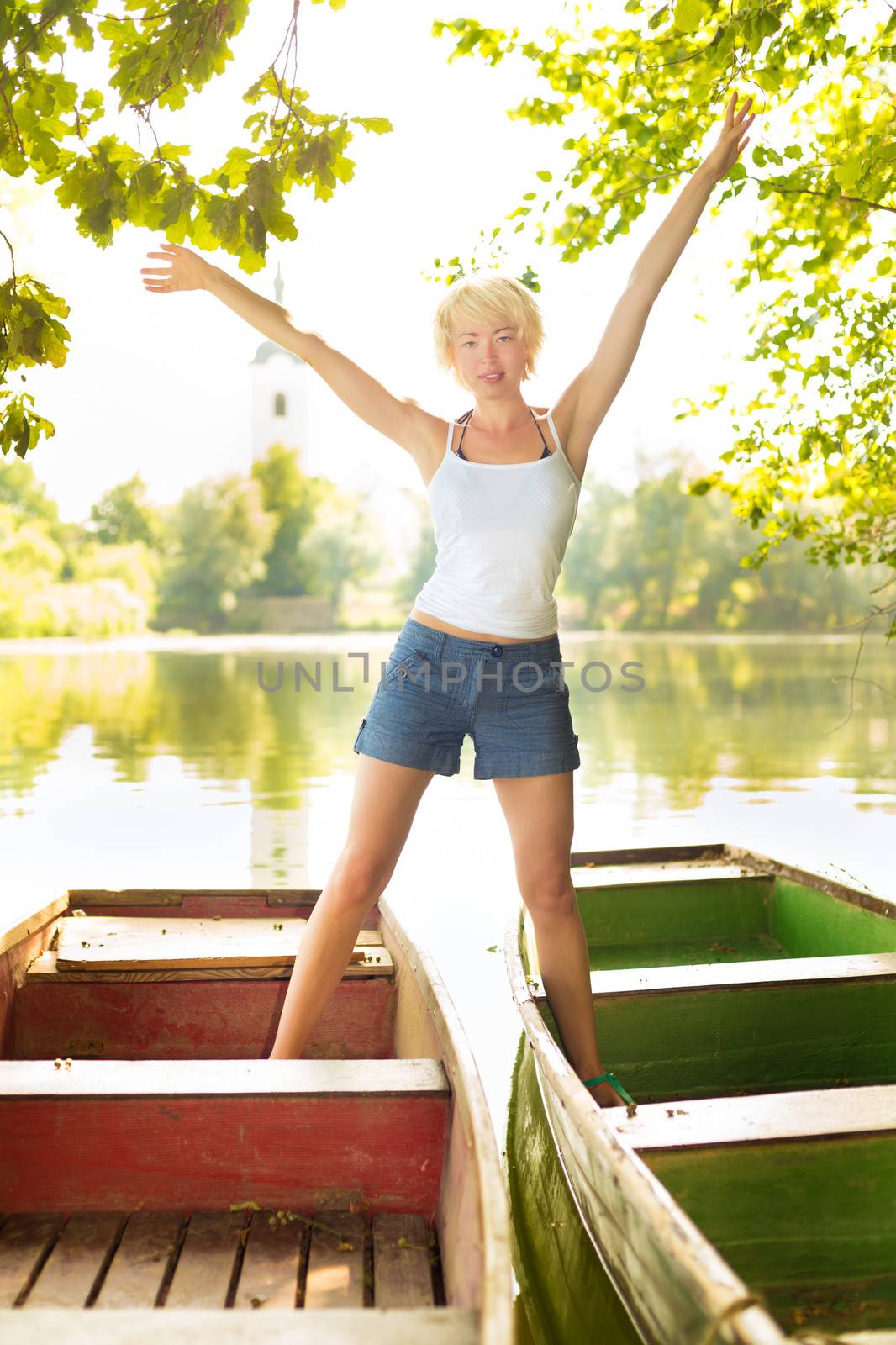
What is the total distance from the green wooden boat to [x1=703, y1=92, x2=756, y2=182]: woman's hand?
168 centimetres

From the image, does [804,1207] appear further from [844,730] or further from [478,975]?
[844,730]

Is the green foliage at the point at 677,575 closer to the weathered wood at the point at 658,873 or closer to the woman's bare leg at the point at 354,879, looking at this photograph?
the weathered wood at the point at 658,873

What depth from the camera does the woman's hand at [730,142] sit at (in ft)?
7.88

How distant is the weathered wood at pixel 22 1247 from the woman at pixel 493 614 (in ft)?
1.63

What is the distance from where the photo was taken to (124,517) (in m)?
59.2

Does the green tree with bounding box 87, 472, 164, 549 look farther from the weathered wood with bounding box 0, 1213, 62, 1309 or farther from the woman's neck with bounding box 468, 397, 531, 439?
the weathered wood with bounding box 0, 1213, 62, 1309

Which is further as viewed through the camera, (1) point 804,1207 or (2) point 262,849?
(2) point 262,849

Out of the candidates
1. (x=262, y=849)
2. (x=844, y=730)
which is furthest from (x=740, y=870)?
(x=844, y=730)

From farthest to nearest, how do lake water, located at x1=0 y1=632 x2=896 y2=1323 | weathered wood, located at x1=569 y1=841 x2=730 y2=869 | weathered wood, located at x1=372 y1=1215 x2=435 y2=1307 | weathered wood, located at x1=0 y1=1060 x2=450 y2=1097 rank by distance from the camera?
lake water, located at x1=0 y1=632 x2=896 y2=1323 → weathered wood, located at x1=569 y1=841 x2=730 y2=869 → weathered wood, located at x1=0 y1=1060 x2=450 y2=1097 → weathered wood, located at x1=372 y1=1215 x2=435 y2=1307

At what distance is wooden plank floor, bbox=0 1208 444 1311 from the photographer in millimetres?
1800

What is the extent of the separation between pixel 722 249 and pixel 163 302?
249 ft

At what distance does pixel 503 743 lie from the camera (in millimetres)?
2361

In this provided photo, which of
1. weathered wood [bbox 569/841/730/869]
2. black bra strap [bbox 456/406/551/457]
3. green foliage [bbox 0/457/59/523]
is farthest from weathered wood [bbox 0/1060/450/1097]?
green foliage [bbox 0/457/59/523]

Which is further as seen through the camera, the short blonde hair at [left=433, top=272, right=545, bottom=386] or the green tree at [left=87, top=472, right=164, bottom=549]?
the green tree at [left=87, top=472, right=164, bottom=549]
